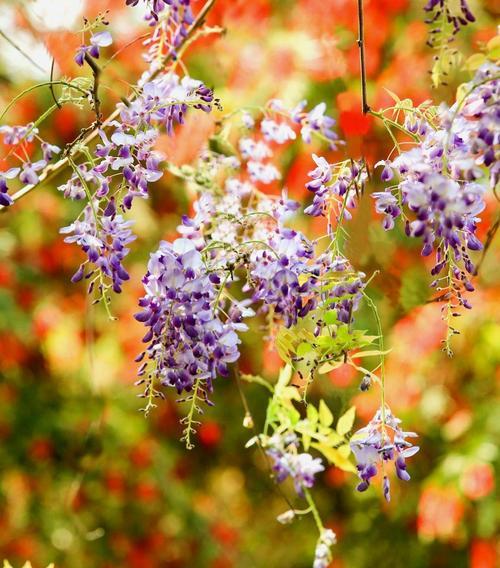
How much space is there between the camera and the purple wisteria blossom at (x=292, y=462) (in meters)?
0.80

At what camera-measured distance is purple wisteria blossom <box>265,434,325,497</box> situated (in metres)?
0.80

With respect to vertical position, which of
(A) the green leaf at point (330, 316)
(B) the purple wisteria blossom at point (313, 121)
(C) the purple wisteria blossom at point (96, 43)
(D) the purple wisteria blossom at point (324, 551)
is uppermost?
(C) the purple wisteria blossom at point (96, 43)

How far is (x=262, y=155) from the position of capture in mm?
959

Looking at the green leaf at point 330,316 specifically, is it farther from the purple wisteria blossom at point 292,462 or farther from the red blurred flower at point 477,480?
the red blurred flower at point 477,480

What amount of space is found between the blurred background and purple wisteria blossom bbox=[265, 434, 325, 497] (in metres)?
1.52

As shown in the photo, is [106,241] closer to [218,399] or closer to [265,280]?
[265,280]

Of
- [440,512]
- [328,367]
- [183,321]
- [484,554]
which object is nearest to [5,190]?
[183,321]

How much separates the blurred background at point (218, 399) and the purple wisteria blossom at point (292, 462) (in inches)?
59.9

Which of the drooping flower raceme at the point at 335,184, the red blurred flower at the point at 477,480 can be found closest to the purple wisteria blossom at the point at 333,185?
the drooping flower raceme at the point at 335,184

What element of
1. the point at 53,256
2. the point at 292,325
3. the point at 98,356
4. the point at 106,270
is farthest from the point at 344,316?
the point at 53,256

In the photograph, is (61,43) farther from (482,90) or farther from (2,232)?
(2,232)

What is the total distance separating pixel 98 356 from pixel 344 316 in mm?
2729

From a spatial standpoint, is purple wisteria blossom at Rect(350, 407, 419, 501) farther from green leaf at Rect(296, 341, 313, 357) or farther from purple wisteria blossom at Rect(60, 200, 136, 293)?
purple wisteria blossom at Rect(60, 200, 136, 293)

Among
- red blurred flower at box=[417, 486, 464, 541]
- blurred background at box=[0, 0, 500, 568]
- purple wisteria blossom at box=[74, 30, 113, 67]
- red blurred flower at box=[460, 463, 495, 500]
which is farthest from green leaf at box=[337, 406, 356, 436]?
red blurred flower at box=[417, 486, 464, 541]
